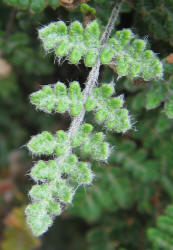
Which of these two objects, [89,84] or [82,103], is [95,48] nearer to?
[89,84]

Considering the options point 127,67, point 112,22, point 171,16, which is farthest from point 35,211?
point 171,16

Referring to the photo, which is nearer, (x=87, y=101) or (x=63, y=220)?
(x=87, y=101)

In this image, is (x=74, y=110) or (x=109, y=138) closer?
(x=74, y=110)

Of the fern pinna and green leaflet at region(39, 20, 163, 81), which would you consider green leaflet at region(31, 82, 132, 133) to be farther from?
green leaflet at region(39, 20, 163, 81)

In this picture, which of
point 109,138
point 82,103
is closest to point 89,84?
point 82,103

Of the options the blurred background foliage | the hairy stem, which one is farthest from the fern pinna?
the blurred background foliage

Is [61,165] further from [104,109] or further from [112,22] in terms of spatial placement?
[112,22]

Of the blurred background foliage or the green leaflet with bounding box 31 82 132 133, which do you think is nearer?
the green leaflet with bounding box 31 82 132 133
